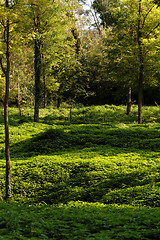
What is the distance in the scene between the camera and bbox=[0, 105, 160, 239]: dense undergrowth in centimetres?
546

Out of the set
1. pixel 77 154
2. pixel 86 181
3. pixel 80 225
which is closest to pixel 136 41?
pixel 77 154

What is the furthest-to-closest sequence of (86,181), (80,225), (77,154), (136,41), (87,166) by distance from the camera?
(136,41) → (77,154) → (87,166) → (86,181) → (80,225)

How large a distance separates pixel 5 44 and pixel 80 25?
41.7 m

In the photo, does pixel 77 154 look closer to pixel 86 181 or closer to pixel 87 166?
pixel 87 166

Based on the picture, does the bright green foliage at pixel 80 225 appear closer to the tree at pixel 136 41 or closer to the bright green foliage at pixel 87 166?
the bright green foliage at pixel 87 166

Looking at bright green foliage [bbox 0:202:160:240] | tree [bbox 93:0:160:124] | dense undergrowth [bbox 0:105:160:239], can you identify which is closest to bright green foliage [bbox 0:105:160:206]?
dense undergrowth [bbox 0:105:160:239]

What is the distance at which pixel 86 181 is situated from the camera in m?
10.3

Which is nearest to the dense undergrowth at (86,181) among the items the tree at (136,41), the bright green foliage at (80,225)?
the bright green foliage at (80,225)

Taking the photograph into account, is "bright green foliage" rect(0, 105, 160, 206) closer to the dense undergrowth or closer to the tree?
the dense undergrowth

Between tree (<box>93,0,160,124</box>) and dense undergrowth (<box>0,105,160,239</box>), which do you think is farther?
tree (<box>93,0,160,124</box>)

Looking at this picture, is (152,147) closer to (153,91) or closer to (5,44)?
(5,44)

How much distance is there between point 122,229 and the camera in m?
5.21

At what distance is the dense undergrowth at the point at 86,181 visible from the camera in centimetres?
546

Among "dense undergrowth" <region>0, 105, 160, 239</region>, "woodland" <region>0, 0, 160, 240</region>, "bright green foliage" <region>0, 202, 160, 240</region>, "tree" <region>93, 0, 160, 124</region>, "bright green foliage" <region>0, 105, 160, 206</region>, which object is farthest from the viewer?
"tree" <region>93, 0, 160, 124</region>
